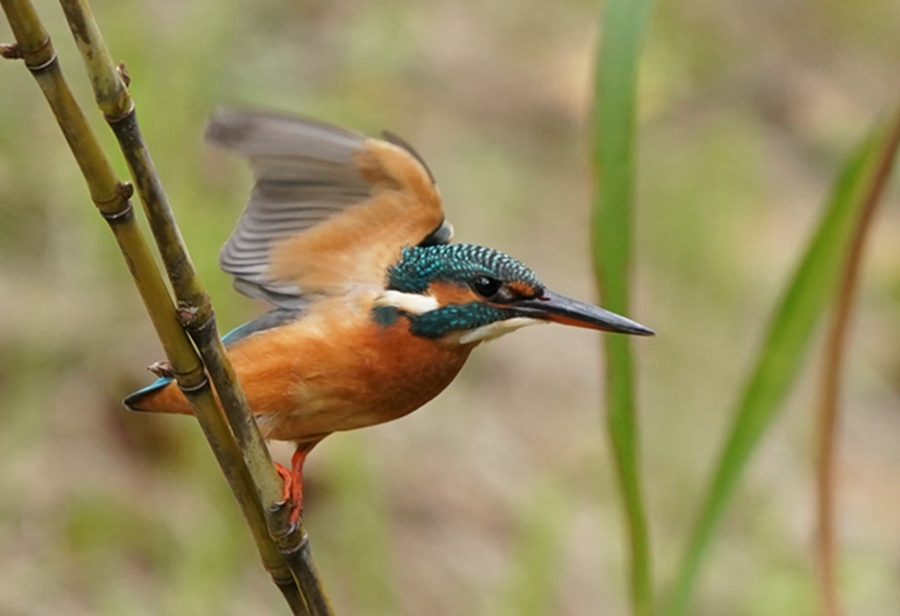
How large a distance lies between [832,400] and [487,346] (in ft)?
10.7

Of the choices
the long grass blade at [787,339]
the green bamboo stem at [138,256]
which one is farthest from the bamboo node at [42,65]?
the long grass blade at [787,339]

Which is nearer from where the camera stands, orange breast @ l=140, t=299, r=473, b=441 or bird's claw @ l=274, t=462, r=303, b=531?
bird's claw @ l=274, t=462, r=303, b=531

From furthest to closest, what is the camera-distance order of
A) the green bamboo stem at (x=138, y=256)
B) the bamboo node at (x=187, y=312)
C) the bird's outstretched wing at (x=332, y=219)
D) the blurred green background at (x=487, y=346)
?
1. the blurred green background at (x=487, y=346)
2. the bird's outstretched wing at (x=332, y=219)
3. the bamboo node at (x=187, y=312)
4. the green bamboo stem at (x=138, y=256)

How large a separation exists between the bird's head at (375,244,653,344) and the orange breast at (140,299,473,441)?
26 mm

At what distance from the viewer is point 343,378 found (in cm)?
170

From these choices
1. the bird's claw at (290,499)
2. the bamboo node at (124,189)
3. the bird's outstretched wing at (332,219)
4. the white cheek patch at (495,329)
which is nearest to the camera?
the bamboo node at (124,189)

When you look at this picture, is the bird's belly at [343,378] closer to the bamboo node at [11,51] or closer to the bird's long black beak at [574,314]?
the bird's long black beak at [574,314]

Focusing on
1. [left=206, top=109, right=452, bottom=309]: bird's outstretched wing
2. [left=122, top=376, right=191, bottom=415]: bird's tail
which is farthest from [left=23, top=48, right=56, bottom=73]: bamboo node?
[left=122, top=376, right=191, bottom=415]: bird's tail

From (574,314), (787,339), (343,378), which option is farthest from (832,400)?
(343,378)

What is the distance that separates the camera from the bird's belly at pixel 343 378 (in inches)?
66.4

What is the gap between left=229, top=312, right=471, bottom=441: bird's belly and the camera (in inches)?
66.4

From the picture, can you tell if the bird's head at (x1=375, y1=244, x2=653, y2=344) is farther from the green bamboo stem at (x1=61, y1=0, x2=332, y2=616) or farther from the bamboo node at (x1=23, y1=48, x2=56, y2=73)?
the bamboo node at (x1=23, y1=48, x2=56, y2=73)

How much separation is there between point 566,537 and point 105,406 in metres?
1.74

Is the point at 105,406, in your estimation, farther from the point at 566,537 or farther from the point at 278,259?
the point at 278,259
